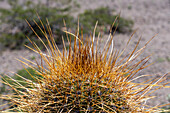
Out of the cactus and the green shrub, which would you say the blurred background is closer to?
the green shrub

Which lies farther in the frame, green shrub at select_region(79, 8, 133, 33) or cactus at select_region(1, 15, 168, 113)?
green shrub at select_region(79, 8, 133, 33)

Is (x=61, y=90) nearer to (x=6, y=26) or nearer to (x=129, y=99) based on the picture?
(x=129, y=99)

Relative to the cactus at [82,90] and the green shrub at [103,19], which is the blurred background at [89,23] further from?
the cactus at [82,90]

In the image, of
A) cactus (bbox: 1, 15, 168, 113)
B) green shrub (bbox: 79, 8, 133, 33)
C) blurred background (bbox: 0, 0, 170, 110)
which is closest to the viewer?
cactus (bbox: 1, 15, 168, 113)

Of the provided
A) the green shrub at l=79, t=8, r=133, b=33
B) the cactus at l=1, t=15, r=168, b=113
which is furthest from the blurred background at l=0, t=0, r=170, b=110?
the cactus at l=1, t=15, r=168, b=113

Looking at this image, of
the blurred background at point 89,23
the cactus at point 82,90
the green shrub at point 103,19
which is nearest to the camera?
the cactus at point 82,90

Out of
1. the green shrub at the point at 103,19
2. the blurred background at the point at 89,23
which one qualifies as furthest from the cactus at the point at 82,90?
the green shrub at the point at 103,19

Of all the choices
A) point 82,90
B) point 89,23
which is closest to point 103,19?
point 89,23

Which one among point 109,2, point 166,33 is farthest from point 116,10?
point 166,33

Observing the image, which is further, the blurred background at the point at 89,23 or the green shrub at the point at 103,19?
the green shrub at the point at 103,19
